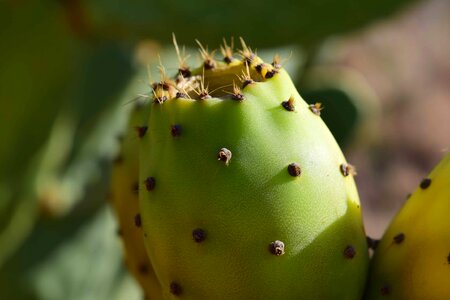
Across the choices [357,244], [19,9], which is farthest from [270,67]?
[19,9]

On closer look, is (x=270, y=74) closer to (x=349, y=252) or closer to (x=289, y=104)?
(x=289, y=104)

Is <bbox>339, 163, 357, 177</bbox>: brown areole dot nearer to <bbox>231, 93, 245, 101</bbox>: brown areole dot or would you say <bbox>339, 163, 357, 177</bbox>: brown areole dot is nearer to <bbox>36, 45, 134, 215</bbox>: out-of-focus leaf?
<bbox>231, 93, 245, 101</bbox>: brown areole dot

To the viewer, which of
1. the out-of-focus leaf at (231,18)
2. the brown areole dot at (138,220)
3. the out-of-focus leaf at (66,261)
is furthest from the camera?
the out-of-focus leaf at (66,261)

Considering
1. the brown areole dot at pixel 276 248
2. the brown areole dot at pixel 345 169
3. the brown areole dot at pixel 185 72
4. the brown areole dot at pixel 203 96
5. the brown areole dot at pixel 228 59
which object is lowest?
the brown areole dot at pixel 276 248

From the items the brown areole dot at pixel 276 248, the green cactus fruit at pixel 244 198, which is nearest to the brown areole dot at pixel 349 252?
the green cactus fruit at pixel 244 198

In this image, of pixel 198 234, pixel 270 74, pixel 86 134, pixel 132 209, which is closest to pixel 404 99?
pixel 86 134

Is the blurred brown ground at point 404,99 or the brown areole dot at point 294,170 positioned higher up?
the blurred brown ground at point 404,99

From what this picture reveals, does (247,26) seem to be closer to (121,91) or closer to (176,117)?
(121,91)

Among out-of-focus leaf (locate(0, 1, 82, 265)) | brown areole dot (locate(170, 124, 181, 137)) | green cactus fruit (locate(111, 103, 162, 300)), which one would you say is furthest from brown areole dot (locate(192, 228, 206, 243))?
out-of-focus leaf (locate(0, 1, 82, 265))

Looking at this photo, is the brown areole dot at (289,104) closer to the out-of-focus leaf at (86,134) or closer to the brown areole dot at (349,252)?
the brown areole dot at (349,252)
